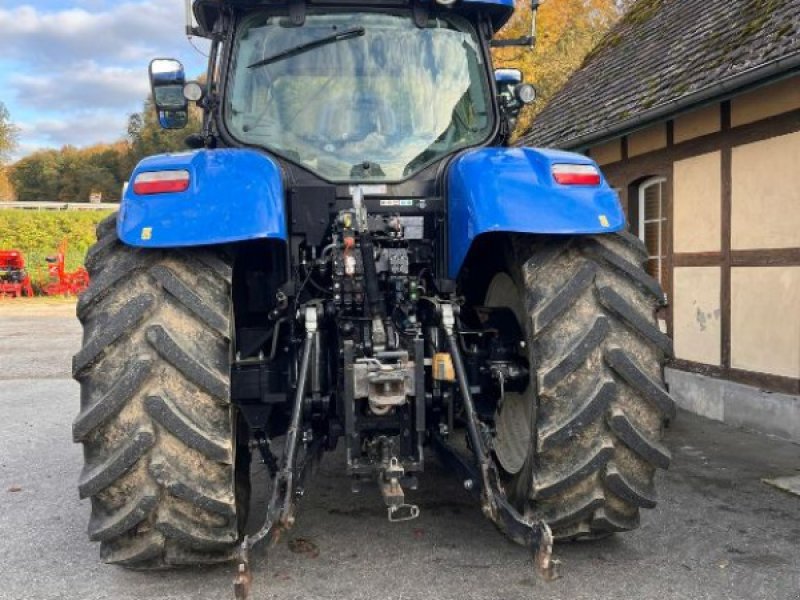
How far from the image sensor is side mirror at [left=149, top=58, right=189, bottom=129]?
4117 mm

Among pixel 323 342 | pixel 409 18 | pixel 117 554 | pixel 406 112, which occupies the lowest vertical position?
pixel 117 554

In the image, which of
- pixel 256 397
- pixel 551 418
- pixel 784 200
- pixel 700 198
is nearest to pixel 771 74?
pixel 784 200

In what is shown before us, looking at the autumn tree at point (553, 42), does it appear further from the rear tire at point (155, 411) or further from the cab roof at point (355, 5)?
the rear tire at point (155, 411)

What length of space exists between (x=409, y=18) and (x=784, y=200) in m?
4.12

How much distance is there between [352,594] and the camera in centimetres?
314

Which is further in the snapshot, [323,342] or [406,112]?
[406,112]

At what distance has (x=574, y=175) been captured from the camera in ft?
10.5

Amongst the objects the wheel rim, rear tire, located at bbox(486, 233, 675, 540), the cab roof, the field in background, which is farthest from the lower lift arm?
the field in background

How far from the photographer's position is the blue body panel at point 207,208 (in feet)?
9.50

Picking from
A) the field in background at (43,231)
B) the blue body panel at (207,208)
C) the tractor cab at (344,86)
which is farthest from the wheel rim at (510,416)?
the field in background at (43,231)

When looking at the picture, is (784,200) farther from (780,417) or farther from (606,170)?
(606,170)

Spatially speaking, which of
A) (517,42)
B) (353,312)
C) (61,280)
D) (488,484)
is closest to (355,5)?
(517,42)

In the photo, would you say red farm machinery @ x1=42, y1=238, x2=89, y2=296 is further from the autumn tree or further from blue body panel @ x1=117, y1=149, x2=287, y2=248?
blue body panel @ x1=117, y1=149, x2=287, y2=248

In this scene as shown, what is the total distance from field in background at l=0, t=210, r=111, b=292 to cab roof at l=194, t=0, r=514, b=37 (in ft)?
97.4
